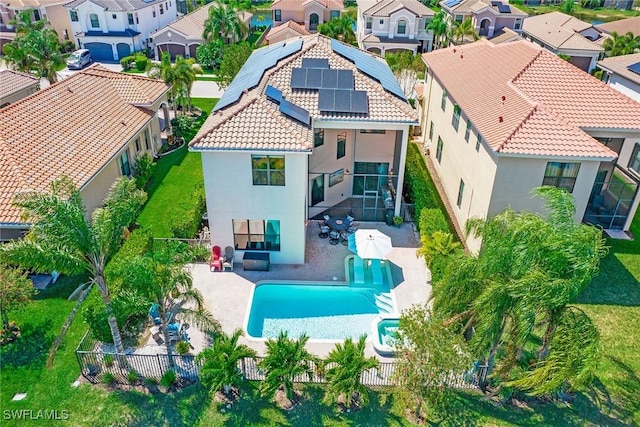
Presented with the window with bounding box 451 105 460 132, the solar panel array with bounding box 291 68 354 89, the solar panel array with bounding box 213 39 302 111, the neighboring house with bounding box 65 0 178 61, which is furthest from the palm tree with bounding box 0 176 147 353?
the neighboring house with bounding box 65 0 178 61

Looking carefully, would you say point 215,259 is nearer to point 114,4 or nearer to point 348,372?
point 348,372

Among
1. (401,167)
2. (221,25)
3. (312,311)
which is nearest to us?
(312,311)

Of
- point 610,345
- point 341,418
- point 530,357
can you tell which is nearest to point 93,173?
point 341,418

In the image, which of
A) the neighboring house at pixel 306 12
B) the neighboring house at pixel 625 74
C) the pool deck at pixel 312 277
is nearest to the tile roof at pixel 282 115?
the pool deck at pixel 312 277

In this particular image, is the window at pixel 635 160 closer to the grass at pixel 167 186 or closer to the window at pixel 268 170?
the window at pixel 268 170

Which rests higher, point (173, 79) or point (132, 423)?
point (173, 79)

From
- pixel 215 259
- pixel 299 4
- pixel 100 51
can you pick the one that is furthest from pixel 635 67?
pixel 100 51

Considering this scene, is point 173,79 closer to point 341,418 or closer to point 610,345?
point 341,418
